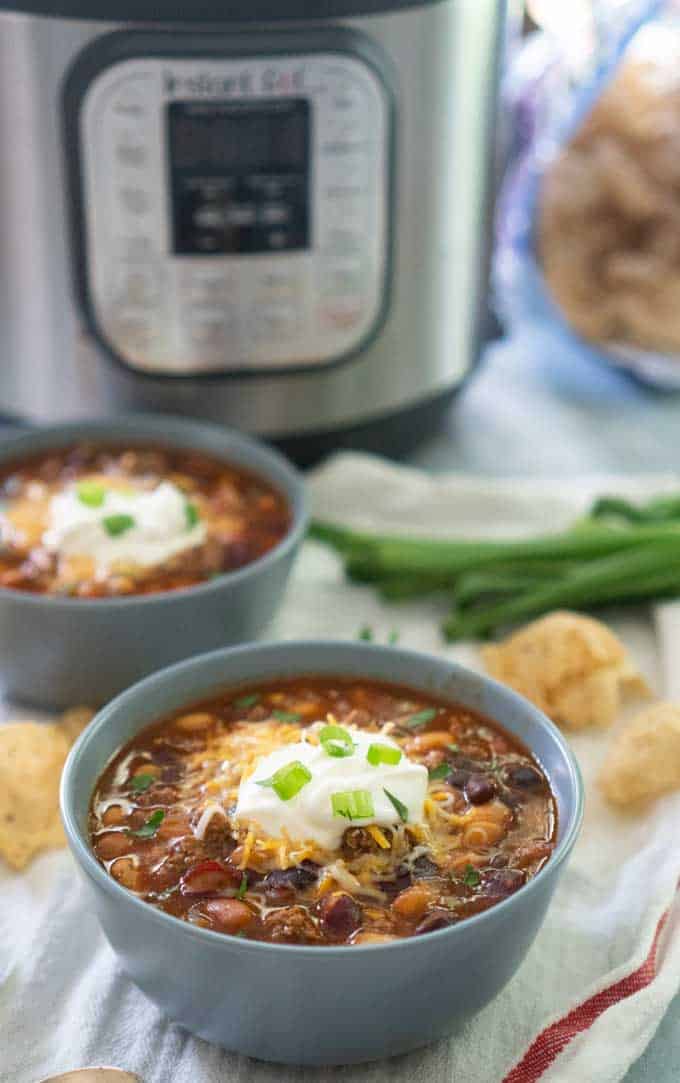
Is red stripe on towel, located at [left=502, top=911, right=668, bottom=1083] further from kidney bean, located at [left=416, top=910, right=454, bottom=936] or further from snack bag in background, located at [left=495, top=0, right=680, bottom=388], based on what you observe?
snack bag in background, located at [left=495, top=0, right=680, bottom=388]

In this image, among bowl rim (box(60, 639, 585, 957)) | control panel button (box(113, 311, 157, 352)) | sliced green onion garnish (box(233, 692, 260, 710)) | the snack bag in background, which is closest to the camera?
bowl rim (box(60, 639, 585, 957))

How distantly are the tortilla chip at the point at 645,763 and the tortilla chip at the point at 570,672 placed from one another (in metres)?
0.09

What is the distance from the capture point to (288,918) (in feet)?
3.27

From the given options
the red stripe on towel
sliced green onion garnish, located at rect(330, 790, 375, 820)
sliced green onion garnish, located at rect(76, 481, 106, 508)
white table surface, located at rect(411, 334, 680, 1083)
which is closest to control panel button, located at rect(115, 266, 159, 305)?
sliced green onion garnish, located at rect(76, 481, 106, 508)

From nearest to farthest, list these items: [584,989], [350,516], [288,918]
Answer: [288,918], [584,989], [350,516]

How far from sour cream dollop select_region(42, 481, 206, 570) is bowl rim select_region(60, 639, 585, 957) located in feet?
0.83

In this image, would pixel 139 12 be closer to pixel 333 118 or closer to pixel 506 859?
pixel 333 118

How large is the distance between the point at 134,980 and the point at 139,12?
0.98 metres

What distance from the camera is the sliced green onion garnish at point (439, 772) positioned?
114 cm

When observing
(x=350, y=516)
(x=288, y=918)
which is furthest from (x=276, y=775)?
(x=350, y=516)

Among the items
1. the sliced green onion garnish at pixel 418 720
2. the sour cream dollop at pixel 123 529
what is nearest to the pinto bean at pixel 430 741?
the sliced green onion garnish at pixel 418 720

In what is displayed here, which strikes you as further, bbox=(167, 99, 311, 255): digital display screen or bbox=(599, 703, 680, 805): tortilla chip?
bbox=(167, 99, 311, 255): digital display screen

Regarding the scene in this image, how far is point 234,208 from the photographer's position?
165 centimetres

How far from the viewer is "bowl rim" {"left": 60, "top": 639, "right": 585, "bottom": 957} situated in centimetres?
93
